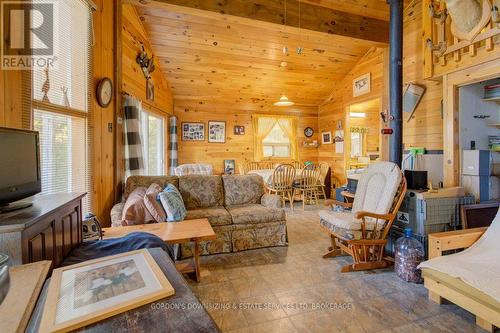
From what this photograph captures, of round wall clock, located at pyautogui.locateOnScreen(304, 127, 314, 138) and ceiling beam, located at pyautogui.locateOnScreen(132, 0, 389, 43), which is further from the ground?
ceiling beam, located at pyautogui.locateOnScreen(132, 0, 389, 43)

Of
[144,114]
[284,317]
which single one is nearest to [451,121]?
[284,317]

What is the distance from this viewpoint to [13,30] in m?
1.58

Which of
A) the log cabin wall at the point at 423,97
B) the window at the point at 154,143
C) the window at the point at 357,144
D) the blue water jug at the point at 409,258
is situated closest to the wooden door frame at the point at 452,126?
the log cabin wall at the point at 423,97

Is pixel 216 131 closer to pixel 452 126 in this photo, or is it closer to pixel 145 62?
pixel 145 62

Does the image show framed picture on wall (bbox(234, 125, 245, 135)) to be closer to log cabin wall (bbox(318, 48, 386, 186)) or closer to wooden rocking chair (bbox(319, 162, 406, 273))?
log cabin wall (bbox(318, 48, 386, 186))

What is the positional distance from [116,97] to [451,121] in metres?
3.89

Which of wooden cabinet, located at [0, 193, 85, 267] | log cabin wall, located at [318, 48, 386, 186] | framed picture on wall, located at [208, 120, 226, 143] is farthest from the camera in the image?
framed picture on wall, located at [208, 120, 226, 143]

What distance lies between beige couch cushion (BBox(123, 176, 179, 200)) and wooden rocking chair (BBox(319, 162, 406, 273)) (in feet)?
6.50

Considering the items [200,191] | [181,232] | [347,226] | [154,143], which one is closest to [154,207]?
[181,232]

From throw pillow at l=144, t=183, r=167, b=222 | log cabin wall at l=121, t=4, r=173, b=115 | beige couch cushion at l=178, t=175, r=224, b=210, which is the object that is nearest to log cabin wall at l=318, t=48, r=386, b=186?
beige couch cushion at l=178, t=175, r=224, b=210

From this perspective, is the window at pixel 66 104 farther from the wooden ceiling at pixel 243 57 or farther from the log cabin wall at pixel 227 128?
the log cabin wall at pixel 227 128

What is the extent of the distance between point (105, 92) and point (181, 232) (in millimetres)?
1688

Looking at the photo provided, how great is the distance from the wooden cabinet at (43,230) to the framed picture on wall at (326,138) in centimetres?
568

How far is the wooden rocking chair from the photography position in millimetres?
2379
